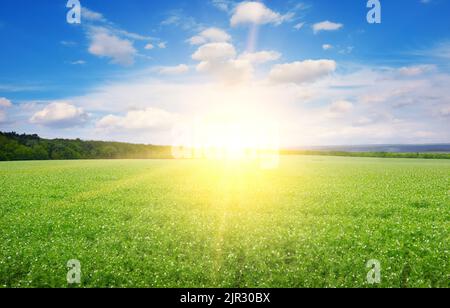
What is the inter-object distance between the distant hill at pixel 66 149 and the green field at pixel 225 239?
7078 centimetres

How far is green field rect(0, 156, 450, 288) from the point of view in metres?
14.4

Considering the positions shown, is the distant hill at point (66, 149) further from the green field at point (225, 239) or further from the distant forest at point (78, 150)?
the green field at point (225, 239)

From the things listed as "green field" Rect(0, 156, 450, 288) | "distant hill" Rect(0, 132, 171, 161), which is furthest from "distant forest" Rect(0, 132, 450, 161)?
"green field" Rect(0, 156, 450, 288)

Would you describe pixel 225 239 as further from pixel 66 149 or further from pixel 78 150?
pixel 78 150

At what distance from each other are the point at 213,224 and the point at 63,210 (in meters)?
10.0

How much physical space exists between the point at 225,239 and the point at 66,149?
9227 cm

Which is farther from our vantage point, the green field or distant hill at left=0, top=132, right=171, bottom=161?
distant hill at left=0, top=132, right=171, bottom=161

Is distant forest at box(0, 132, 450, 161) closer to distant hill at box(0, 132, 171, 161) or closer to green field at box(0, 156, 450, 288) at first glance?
distant hill at box(0, 132, 171, 161)

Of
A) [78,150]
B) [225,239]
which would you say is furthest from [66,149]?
[225,239]

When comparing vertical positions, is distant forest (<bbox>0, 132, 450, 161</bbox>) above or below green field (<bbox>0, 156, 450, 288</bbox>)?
above

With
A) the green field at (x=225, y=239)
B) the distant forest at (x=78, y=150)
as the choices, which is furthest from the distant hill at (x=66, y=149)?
the green field at (x=225, y=239)

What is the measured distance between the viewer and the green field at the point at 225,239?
47.2ft
